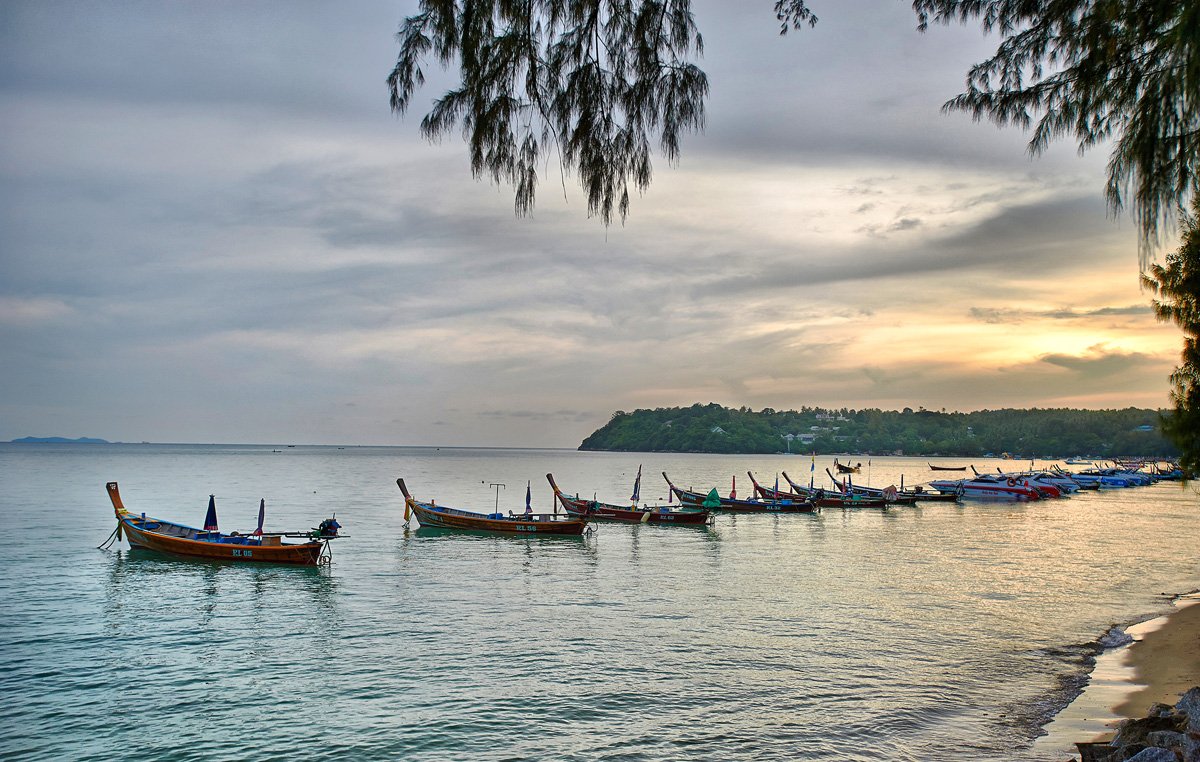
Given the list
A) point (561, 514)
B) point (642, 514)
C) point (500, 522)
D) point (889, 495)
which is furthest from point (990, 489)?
point (500, 522)

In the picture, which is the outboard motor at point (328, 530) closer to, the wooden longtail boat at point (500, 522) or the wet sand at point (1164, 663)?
the wooden longtail boat at point (500, 522)

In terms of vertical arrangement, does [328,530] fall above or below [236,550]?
above

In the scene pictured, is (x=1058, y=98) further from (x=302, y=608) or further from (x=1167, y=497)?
(x=1167, y=497)

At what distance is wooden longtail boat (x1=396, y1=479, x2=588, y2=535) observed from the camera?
4331cm

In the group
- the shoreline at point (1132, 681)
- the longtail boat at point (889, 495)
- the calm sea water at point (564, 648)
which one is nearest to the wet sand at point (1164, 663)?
the shoreline at point (1132, 681)

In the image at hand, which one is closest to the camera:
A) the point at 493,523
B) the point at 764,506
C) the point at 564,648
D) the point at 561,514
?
the point at 564,648

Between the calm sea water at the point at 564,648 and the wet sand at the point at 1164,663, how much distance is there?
3.96ft

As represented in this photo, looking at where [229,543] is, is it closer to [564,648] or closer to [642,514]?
[564,648]

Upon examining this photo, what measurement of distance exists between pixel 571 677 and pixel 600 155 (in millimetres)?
13348

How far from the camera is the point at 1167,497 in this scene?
80188mm

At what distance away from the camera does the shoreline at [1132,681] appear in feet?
40.1

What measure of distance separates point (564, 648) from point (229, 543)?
20372 millimetres

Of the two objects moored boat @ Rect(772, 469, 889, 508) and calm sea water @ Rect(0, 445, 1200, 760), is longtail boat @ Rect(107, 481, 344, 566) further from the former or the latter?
moored boat @ Rect(772, 469, 889, 508)

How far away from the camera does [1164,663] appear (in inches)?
A: 628
